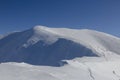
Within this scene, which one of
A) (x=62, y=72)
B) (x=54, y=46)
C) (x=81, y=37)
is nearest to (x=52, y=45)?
(x=54, y=46)

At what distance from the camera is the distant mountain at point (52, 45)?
129375 mm

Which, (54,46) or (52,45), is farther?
(52,45)

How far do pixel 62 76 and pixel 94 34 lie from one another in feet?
368

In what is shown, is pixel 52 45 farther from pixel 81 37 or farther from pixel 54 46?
pixel 81 37

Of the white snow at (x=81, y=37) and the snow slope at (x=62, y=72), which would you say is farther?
the white snow at (x=81, y=37)

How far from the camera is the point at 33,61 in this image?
143 metres

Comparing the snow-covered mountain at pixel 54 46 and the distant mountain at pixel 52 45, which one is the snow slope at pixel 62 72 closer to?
the snow-covered mountain at pixel 54 46

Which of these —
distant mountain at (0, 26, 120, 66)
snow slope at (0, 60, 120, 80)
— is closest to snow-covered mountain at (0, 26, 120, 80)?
distant mountain at (0, 26, 120, 66)

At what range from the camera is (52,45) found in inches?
5679

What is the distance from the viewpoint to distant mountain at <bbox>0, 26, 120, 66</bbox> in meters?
129

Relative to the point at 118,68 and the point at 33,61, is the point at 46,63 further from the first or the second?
the point at 118,68

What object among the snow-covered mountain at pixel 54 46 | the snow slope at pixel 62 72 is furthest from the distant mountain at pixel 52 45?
the snow slope at pixel 62 72

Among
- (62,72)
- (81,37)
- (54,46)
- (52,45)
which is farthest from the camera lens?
(81,37)

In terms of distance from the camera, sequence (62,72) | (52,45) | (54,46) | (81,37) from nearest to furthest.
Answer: (62,72)
(54,46)
(52,45)
(81,37)
